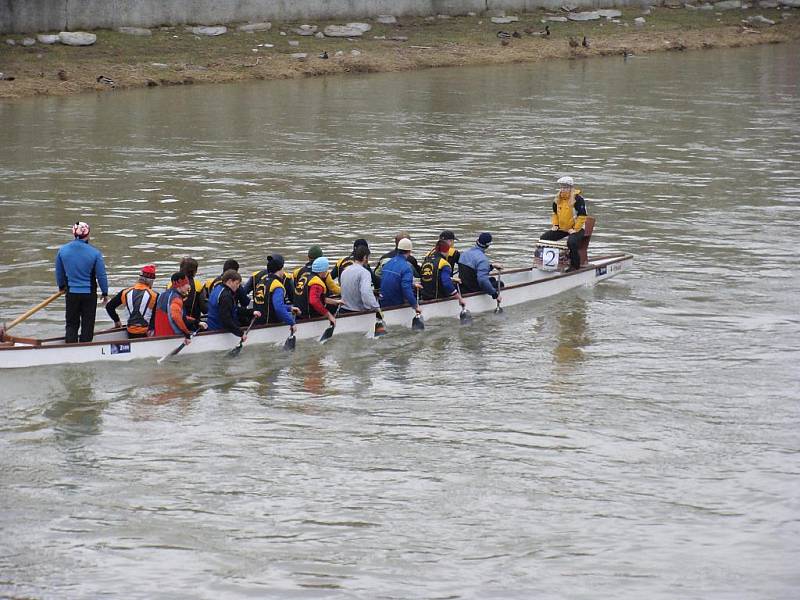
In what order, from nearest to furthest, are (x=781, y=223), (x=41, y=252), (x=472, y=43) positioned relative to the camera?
(x=41, y=252), (x=781, y=223), (x=472, y=43)

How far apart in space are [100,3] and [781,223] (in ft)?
90.1

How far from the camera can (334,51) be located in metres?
46.2

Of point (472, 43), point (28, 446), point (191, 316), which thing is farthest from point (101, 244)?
point (472, 43)

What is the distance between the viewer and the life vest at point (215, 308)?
16875 mm

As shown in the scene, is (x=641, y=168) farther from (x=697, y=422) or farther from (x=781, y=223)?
(x=697, y=422)

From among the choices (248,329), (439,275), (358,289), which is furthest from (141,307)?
(439,275)

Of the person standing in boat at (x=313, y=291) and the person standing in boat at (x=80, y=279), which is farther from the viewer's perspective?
the person standing in boat at (x=313, y=291)

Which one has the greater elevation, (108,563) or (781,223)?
(781,223)

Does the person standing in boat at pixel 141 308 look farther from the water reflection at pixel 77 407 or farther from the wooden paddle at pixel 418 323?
the wooden paddle at pixel 418 323

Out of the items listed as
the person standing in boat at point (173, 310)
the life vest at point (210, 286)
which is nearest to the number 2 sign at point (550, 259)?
the life vest at point (210, 286)

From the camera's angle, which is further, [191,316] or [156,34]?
[156,34]

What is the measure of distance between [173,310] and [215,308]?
67 centimetres

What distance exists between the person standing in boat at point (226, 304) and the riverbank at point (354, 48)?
79.5ft

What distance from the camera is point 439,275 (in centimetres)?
1872
